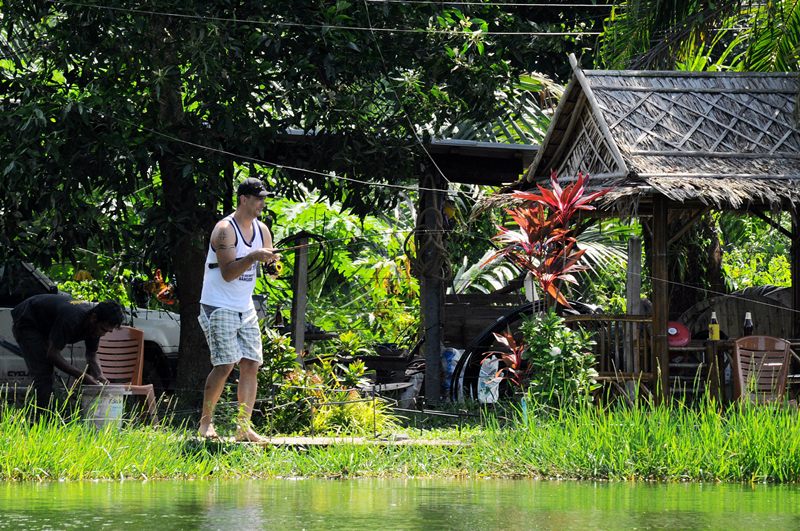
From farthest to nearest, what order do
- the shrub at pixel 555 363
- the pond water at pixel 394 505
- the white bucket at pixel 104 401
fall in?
the white bucket at pixel 104 401 < the shrub at pixel 555 363 < the pond water at pixel 394 505

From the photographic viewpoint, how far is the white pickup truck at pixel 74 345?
1362 cm

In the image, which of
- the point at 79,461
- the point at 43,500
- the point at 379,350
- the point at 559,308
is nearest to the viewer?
the point at 43,500

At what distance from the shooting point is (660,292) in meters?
12.1

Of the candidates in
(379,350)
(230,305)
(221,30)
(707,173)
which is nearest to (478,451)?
(230,305)

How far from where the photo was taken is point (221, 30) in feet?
40.7

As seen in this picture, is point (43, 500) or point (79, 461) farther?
point (79, 461)

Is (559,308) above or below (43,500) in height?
above

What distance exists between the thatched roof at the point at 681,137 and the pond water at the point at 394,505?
4128 millimetres

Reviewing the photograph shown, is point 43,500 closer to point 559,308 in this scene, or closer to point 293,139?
point 293,139

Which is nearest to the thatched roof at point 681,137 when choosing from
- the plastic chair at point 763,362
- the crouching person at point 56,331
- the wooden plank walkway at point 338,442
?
the plastic chair at point 763,362

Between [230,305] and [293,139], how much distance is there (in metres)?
4.47

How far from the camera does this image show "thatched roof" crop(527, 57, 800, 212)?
1201 centimetres

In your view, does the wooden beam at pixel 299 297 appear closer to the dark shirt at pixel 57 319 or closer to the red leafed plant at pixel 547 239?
the dark shirt at pixel 57 319

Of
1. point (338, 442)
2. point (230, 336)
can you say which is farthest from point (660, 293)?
point (230, 336)
